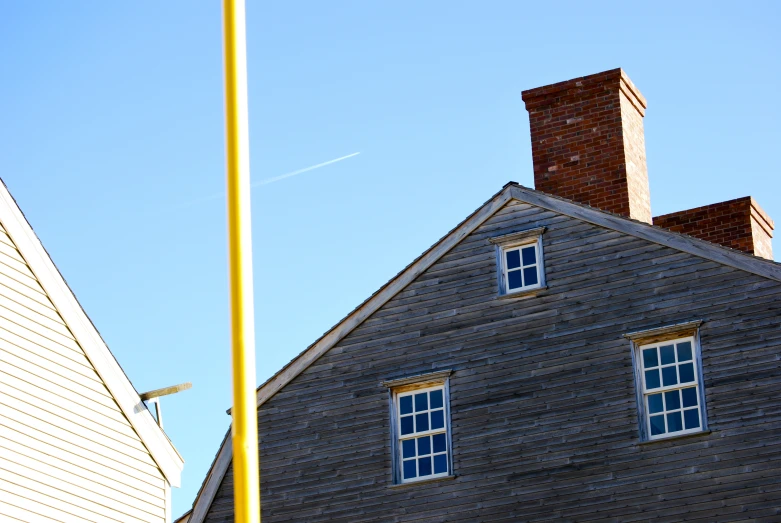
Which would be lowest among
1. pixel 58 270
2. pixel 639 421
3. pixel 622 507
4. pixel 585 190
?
pixel 622 507

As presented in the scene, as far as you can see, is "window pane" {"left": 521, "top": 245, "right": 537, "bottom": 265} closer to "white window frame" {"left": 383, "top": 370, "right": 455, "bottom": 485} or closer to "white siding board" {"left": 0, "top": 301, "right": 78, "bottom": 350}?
"white window frame" {"left": 383, "top": 370, "right": 455, "bottom": 485}

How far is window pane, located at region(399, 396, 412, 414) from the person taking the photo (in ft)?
69.4

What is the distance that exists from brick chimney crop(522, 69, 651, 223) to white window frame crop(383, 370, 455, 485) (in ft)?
13.6

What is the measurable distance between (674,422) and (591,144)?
589 cm

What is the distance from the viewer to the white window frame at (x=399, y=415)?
20.5m

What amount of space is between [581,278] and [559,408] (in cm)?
204

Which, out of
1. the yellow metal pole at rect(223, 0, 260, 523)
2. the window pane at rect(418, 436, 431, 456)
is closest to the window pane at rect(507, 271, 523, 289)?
the window pane at rect(418, 436, 431, 456)

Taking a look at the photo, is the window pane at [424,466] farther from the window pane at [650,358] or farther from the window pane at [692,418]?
the window pane at [692,418]

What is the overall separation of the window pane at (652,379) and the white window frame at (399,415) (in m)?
3.14

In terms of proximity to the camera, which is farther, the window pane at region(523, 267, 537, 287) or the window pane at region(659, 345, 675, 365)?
the window pane at region(523, 267, 537, 287)

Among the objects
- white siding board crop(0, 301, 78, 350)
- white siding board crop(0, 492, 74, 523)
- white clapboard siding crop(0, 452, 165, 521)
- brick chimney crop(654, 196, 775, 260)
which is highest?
brick chimney crop(654, 196, 775, 260)

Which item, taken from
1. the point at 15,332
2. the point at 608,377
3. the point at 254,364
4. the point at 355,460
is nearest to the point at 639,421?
the point at 608,377

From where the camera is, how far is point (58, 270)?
1742 cm

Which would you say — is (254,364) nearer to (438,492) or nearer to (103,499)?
(103,499)
